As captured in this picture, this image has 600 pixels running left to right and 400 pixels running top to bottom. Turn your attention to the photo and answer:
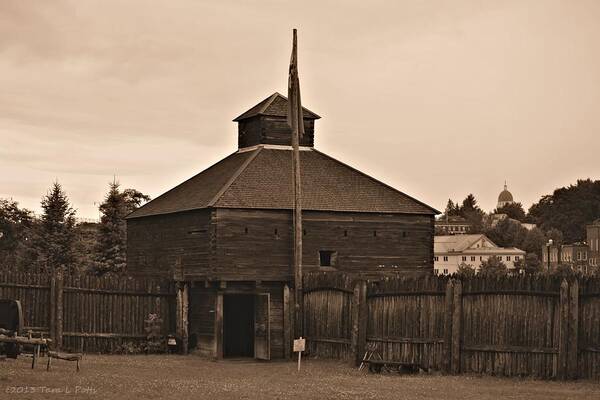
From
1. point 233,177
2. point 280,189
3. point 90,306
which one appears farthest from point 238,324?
point 90,306

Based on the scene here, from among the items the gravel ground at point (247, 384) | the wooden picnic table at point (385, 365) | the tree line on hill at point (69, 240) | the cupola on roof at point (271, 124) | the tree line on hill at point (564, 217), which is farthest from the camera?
the tree line on hill at point (564, 217)

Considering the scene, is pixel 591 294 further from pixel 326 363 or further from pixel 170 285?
pixel 170 285

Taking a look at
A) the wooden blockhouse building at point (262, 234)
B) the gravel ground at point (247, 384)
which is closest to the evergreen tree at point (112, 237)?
the wooden blockhouse building at point (262, 234)

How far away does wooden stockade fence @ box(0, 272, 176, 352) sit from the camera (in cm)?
3494

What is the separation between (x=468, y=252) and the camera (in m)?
164

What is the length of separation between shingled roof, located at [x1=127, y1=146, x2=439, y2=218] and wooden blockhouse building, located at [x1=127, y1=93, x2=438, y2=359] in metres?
0.05

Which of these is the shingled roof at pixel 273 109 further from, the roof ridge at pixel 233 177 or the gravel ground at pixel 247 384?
the gravel ground at pixel 247 384

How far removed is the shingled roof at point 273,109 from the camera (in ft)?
142

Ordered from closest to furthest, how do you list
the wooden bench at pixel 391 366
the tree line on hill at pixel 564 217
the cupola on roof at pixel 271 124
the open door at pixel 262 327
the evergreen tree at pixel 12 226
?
1. the wooden bench at pixel 391 366
2. the open door at pixel 262 327
3. the cupola on roof at pixel 271 124
4. the evergreen tree at pixel 12 226
5. the tree line on hill at pixel 564 217

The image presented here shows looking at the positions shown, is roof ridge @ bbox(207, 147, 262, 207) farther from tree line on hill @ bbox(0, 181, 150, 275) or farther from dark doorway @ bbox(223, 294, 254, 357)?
tree line on hill @ bbox(0, 181, 150, 275)

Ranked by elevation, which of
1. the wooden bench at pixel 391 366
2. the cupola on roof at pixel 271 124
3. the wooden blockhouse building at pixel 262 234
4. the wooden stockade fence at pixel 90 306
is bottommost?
the wooden bench at pixel 391 366

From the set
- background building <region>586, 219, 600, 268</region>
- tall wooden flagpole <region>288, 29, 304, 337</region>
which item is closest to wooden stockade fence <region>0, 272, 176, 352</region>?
tall wooden flagpole <region>288, 29, 304, 337</region>

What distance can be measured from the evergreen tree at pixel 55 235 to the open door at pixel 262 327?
2577cm

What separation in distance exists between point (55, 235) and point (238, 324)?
935 inches
